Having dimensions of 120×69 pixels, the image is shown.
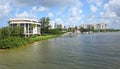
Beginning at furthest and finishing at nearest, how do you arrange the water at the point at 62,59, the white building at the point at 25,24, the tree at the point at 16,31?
the white building at the point at 25,24
the tree at the point at 16,31
the water at the point at 62,59

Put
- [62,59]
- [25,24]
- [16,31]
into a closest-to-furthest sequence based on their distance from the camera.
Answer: [62,59] → [16,31] → [25,24]

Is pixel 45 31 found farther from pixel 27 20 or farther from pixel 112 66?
pixel 112 66

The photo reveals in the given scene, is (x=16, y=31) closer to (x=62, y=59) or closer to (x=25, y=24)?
(x=25, y=24)

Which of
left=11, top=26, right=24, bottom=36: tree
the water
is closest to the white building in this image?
left=11, top=26, right=24, bottom=36: tree

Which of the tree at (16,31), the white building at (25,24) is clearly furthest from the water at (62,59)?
the white building at (25,24)

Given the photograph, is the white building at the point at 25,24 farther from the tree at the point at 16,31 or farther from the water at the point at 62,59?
the water at the point at 62,59

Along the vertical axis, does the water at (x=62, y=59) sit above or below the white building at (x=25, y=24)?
below

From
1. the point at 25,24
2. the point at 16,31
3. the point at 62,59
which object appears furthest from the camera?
the point at 25,24

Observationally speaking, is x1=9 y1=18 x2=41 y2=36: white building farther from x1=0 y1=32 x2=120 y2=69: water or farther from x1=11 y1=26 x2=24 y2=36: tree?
x1=0 y1=32 x2=120 y2=69: water

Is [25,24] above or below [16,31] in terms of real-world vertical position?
above

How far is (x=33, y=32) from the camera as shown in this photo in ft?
311

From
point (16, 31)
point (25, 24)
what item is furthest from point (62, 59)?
point (25, 24)

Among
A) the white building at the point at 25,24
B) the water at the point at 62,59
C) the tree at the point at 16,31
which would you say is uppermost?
the white building at the point at 25,24

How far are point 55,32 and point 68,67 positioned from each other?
117 m
